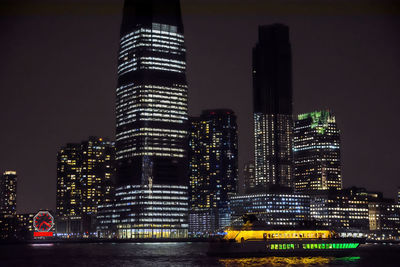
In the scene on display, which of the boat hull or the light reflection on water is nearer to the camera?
the light reflection on water

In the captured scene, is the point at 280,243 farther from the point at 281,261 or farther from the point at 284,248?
the point at 281,261

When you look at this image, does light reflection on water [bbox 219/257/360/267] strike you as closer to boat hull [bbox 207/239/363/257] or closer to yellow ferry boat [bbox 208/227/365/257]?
boat hull [bbox 207/239/363/257]

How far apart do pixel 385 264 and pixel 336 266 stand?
19415 millimetres

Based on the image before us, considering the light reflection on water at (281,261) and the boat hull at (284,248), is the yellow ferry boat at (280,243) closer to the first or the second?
the boat hull at (284,248)

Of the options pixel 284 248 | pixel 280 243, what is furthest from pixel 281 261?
pixel 284 248

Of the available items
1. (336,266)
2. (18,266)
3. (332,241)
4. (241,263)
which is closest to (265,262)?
(241,263)

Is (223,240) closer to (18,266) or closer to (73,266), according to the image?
(73,266)

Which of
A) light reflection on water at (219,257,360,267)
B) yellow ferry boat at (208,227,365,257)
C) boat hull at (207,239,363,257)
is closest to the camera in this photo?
light reflection on water at (219,257,360,267)

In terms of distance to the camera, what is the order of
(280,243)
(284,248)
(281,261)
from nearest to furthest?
1. (281,261)
2. (280,243)
3. (284,248)

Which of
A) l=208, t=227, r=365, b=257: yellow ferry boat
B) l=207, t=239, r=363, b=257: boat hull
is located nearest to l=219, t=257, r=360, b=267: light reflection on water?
l=207, t=239, r=363, b=257: boat hull

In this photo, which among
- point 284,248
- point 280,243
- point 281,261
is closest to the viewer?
point 281,261

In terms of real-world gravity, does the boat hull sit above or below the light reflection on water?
above

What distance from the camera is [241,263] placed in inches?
4946

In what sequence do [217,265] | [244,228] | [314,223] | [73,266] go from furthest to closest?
1. [314,223]
2. [244,228]
3. [73,266]
4. [217,265]
